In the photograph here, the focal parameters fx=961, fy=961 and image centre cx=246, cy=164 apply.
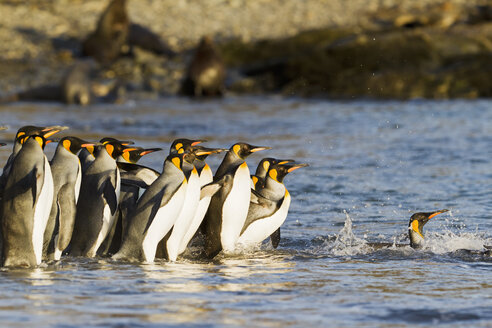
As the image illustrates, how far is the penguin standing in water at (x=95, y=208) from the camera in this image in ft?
21.1

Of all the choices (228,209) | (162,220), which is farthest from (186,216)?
(228,209)

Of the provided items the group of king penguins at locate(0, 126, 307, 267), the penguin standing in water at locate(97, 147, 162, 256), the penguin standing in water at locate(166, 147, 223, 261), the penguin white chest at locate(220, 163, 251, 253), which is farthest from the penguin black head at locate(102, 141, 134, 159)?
the penguin white chest at locate(220, 163, 251, 253)

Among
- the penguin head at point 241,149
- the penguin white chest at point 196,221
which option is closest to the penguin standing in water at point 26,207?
the penguin white chest at point 196,221

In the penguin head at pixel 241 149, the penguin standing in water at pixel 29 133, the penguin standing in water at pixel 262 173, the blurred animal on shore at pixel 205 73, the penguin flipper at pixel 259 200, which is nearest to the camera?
the penguin standing in water at pixel 29 133

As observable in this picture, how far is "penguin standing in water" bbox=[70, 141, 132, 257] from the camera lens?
6445 millimetres

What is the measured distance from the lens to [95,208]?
6.46 metres

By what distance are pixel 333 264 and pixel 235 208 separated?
2.77 feet

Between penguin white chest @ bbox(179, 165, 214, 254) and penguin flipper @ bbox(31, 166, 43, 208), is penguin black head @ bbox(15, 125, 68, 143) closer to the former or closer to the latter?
penguin flipper @ bbox(31, 166, 43, 208)

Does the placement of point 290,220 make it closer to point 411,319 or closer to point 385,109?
point 411,319

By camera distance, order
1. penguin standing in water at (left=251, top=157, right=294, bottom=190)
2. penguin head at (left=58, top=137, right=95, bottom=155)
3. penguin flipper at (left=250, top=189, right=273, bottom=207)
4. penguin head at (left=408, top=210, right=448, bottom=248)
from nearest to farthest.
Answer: penguin head at (left=58, top=137, right=95, bottom=155) < penguin head at (left=408, top=210, right=448, bottom=248) < penguin flipper at (left=250, top=189, right=273, bottom=207) < penguin standing in water at (left=251, top=157, right=294, bottom=190)

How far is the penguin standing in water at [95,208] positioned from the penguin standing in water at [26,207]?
1.18 ft

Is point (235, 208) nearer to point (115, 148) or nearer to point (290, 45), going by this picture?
point (115, 148)

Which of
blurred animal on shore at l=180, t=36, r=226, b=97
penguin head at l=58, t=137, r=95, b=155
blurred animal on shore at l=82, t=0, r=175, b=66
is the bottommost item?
penguin head at l=58, t=137, r=95, b=155

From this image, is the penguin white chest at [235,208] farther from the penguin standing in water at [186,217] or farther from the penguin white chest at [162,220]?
the penguin white chest at [162,220]
